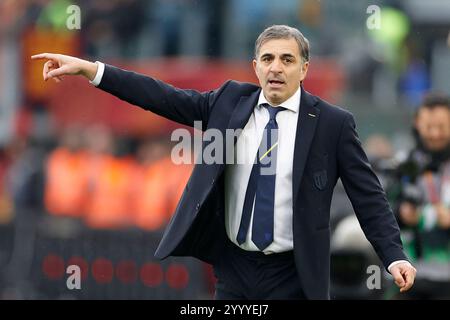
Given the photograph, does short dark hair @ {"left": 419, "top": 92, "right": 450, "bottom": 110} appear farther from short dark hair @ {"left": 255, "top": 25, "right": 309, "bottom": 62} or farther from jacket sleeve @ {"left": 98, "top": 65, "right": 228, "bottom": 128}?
jacket sleeve @ {"left": 98, "top": 65, "right": 228, "bottom": 128}

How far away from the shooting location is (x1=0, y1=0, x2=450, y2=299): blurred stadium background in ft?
51.1

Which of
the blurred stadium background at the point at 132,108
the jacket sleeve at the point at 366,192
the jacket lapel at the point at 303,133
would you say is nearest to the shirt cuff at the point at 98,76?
the jacket lapel at the point at 303,133

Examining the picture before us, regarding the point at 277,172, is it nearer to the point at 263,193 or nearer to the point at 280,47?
the point at 263,193

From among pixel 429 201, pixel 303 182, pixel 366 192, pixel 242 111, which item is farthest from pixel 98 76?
pixel 429 201

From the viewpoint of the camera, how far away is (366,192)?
7.93 meters

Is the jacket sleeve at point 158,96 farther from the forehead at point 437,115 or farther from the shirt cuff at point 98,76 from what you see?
the forehead at point 437,115

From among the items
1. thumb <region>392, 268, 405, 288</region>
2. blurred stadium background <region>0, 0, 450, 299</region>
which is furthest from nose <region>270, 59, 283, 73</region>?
blurred stadium background <region>0, 0, 450, 299</region>

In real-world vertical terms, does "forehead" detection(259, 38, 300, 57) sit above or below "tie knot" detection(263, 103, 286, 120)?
above

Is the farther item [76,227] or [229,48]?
[229,48]

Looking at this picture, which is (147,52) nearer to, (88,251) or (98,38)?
(98,38)

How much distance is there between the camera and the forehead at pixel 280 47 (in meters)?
7.89
